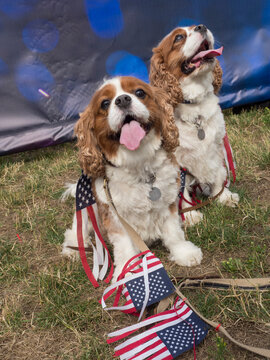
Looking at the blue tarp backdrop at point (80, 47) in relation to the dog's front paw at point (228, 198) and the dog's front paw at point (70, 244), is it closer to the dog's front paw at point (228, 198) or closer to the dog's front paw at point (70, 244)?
the dog's front paw at point (70, 244)

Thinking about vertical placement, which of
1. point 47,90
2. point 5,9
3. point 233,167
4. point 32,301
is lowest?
point 32,301

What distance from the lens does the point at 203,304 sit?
6.96ft

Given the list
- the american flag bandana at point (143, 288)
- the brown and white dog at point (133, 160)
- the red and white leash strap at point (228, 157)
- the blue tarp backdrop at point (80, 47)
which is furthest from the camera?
the blue tarp backdrop at point (80, 47)

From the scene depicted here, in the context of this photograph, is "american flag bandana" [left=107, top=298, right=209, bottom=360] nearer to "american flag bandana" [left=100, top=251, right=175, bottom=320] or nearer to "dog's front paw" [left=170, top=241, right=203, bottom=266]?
"american flag bandana" [left=100, top=251, right=175, bottom=320]

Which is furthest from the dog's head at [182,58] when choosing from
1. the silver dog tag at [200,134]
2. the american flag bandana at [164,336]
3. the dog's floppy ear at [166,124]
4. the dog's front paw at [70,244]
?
the american flag bandana at [164,336]

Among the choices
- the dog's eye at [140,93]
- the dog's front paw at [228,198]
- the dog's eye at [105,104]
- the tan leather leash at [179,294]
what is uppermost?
the dog's eye at [140,93]

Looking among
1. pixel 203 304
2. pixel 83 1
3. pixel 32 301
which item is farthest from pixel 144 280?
pixel 83 1

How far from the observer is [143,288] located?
2213mm

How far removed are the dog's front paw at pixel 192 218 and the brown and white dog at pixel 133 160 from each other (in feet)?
0.99

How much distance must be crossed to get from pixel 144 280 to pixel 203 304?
1.19 ft

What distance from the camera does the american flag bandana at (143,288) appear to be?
214cm

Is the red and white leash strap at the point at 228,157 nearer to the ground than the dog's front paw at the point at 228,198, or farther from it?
farther from it

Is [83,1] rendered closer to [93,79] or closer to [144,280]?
[93,79]

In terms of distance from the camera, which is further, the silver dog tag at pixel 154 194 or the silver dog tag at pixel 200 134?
the silver dog tag at pixel 200 134
